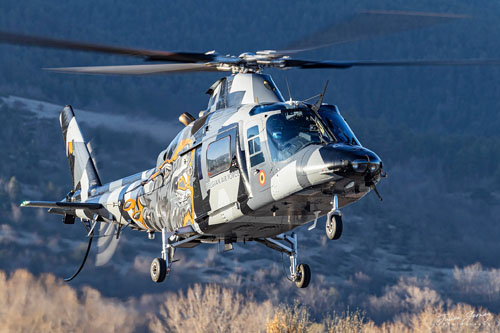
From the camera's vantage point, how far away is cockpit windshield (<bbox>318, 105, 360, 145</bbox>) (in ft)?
49.5

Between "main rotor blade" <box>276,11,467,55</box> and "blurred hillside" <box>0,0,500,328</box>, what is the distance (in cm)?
4475

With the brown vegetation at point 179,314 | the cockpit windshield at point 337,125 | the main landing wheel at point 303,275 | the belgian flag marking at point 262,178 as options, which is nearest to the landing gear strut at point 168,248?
the main landing wheel at point 303,275

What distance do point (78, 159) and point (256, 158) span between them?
398 inches

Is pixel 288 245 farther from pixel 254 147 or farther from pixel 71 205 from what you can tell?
pixel 71 205

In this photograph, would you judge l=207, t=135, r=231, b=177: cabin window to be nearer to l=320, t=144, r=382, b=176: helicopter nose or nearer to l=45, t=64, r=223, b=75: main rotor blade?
l=45, t=64, r=223, b=75: main rotor blade

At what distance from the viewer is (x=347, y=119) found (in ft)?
472

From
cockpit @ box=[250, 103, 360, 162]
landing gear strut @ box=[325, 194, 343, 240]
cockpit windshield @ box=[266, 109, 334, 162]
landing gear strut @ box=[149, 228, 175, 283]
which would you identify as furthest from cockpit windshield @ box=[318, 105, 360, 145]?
landing gear strut @ box=[149, 228, 175, 283]

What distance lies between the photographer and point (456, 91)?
170 m

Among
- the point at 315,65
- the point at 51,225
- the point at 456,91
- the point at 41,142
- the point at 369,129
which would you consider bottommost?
the point at 315,65

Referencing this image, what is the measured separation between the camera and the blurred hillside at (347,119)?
268 ft

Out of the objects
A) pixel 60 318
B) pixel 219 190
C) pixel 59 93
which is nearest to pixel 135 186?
pixel 219 190

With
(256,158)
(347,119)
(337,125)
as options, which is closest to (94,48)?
(256,158)

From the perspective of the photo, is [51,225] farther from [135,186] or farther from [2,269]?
[135,186]

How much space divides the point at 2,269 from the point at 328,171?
6037 cm
